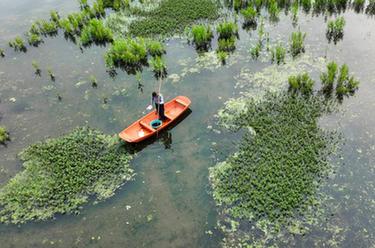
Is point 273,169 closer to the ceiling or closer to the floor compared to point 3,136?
closer to the floor

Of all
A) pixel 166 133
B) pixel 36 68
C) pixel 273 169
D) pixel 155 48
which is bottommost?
pixel 273 169

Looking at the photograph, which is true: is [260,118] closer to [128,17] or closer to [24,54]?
[128,17]

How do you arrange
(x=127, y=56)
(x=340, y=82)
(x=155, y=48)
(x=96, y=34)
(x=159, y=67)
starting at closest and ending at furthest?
(x=340, y=82), (x=159, y=67), (x=127, y=56), (x=155, y=48), (x=96, y=34)

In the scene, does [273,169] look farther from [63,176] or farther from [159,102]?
[63,176]

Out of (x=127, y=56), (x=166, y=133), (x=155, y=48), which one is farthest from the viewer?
(x=155, y=48)

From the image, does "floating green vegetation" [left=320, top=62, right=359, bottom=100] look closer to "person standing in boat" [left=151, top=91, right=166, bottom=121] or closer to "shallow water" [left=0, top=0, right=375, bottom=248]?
"shallow water" [left=0, top=0, right=375, bottom=248]

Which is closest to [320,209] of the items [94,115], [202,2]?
[94,115]

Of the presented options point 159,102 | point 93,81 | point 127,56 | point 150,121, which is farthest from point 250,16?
point 150,121
